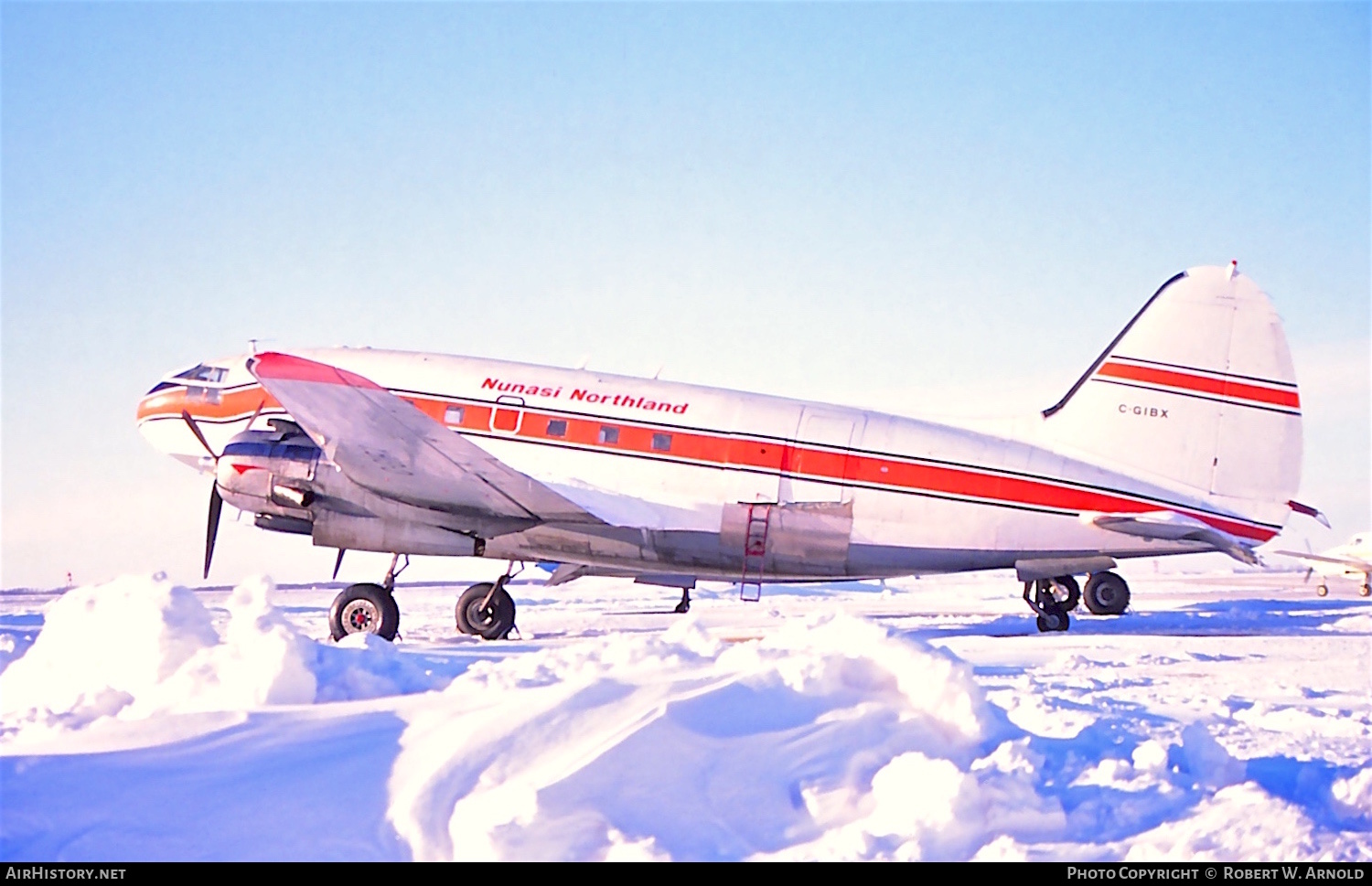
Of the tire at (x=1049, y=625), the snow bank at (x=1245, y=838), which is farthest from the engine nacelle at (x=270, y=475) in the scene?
the snow bank at (x=1245, y=838)

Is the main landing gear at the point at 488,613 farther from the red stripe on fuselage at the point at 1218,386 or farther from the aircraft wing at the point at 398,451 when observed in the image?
the red stripe on fuselage at the point at 1218,386

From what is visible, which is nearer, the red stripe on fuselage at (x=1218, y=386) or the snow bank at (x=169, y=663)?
the snow bank at (x=169, y=663)

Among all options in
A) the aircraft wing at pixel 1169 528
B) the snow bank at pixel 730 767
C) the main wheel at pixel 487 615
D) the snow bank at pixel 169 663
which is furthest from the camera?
the main wheel at pixel 487 615

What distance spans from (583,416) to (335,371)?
12.7 ft

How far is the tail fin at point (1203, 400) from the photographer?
18062 millimetres

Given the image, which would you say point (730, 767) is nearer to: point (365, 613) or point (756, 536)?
point (756, 536)

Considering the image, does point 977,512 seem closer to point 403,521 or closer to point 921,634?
point 921,634

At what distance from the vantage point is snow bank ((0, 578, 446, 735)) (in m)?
7.57

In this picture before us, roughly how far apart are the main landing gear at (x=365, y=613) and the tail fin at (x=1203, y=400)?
10.5 metres

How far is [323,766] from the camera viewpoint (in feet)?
19.4

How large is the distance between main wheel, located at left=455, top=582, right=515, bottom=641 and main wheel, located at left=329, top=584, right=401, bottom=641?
1.42 m

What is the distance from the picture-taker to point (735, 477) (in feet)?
55.5

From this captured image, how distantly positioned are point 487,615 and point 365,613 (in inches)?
78.5
